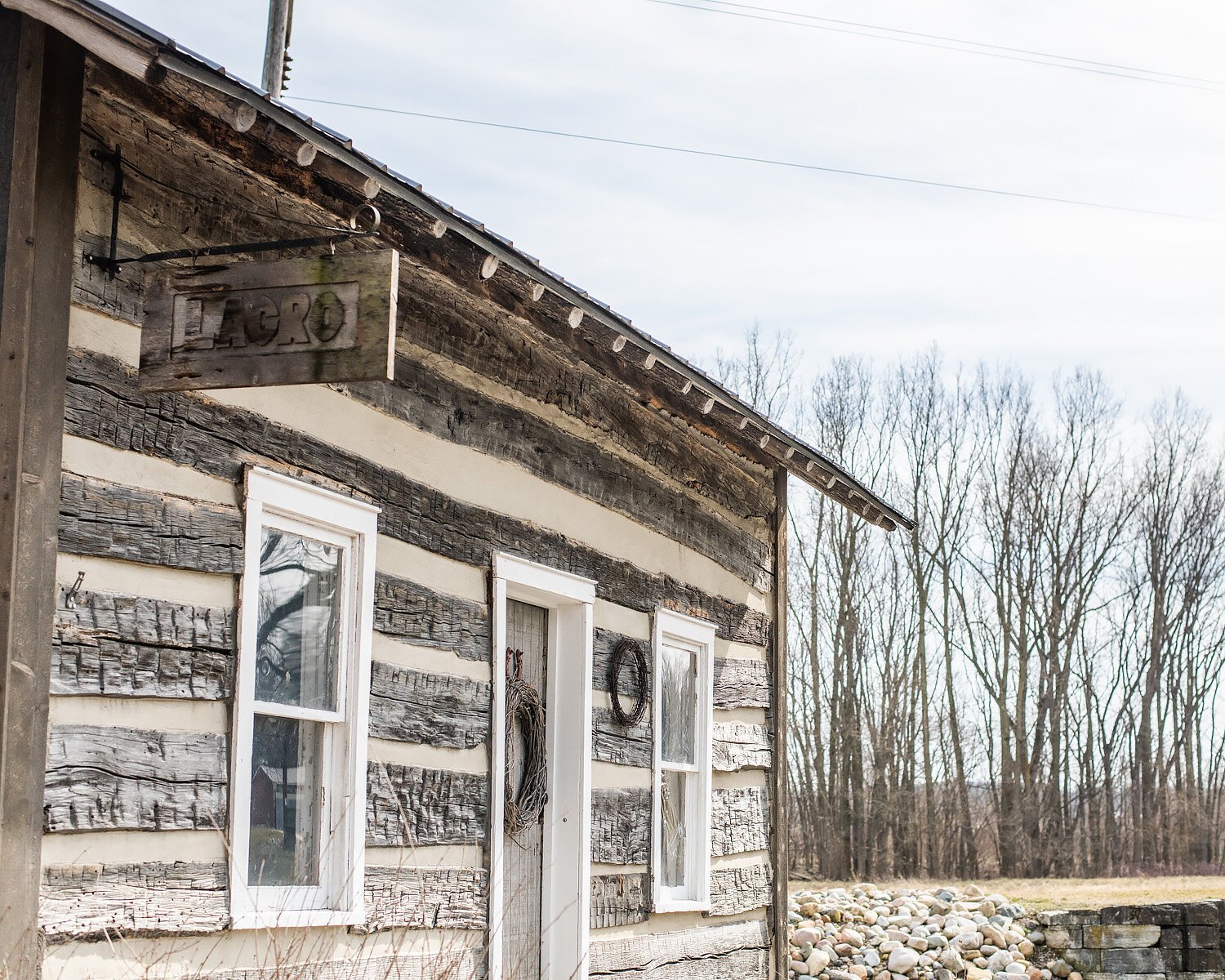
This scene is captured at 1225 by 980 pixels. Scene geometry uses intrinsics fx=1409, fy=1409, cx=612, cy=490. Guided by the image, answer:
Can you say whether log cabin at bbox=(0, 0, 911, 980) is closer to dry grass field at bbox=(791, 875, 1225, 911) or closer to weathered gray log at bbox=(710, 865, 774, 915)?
weathered gray log at bbox=(710, 865, 774, 915)

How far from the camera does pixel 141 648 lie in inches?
173

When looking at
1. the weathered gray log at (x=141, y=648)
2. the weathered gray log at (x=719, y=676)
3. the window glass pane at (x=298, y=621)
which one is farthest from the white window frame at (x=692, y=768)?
the weathered gray log at (x=141, y=648)

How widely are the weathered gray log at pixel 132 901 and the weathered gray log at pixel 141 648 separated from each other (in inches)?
20.8

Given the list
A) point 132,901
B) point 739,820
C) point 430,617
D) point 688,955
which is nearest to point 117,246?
point 132,901

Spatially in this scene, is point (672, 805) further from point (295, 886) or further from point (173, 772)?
point (173, 772)

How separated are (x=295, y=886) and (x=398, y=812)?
676mm

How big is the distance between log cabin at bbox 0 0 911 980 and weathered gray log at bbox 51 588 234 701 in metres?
0.01

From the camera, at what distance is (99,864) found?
13.7 ft

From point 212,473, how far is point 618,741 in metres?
3.55

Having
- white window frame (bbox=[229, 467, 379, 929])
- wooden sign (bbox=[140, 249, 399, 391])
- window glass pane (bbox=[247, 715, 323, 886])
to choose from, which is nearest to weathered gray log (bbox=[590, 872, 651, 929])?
white window frame (bbox=[229, 467, 379, 929])

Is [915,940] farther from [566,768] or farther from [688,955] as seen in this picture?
[566,768]

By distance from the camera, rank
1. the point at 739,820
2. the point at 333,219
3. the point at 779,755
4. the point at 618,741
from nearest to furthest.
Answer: the point at 333,219, the point at 618,741, the point at 739,820, the point at 779,755

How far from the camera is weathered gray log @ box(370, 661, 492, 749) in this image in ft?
18.4

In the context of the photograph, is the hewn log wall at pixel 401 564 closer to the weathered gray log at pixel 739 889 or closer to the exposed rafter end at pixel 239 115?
the weathered gray log at pixel 739 889
